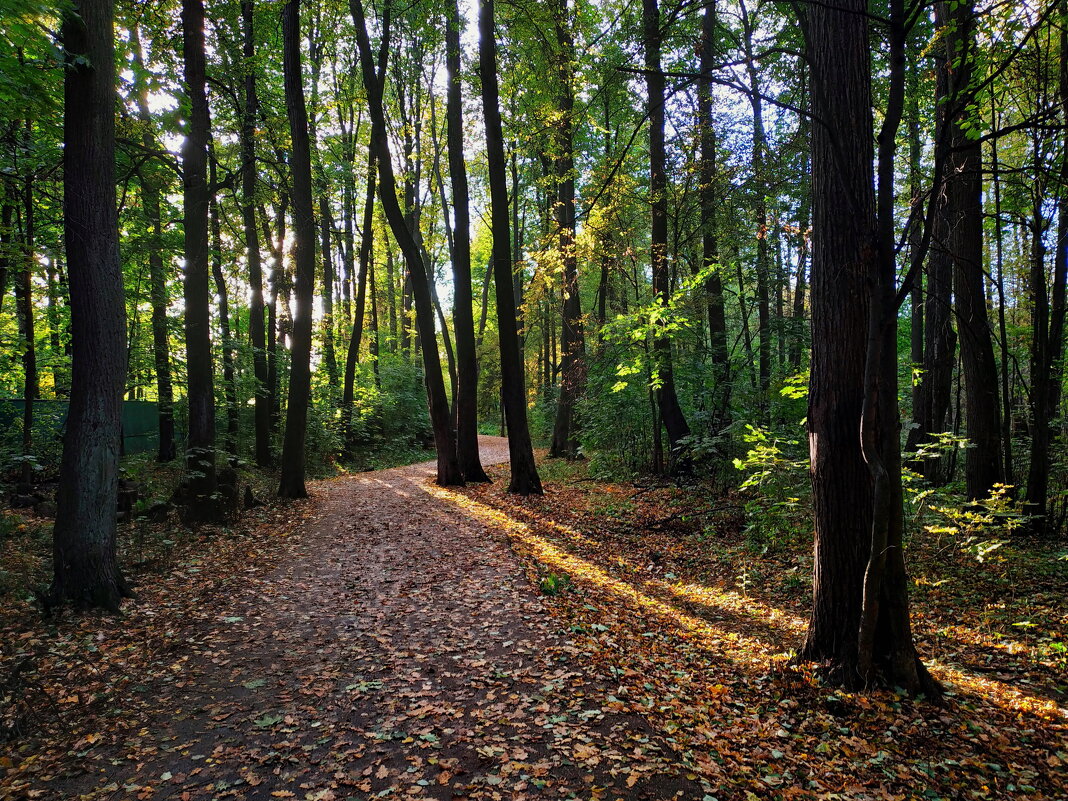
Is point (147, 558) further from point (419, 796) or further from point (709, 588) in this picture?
point (709, 588)

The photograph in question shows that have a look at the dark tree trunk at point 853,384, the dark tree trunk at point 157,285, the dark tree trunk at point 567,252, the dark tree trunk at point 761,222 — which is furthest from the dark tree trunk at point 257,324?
the dark tree trunk at point 853,384

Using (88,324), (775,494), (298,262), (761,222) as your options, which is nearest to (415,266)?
(298,262)

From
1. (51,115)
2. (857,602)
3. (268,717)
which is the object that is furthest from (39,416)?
(857,602)

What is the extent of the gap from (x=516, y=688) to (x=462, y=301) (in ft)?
34.6

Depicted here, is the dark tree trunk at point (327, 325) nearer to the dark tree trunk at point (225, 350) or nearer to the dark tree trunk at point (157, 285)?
the dark tree trunk at point (225, 350)

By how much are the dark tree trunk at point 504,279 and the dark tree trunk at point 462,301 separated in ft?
3.68

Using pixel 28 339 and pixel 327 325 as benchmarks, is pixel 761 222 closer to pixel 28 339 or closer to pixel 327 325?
pixel 28 339

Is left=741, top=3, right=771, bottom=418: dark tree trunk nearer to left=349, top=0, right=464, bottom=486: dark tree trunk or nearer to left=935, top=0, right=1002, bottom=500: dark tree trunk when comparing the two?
left=935, top=0, right=1002, bottom=500: dark tree trunk

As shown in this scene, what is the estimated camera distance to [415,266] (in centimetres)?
1280

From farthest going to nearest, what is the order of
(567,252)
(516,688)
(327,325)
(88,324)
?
(327,325)
(567,252)
(88,324)
(516,688)

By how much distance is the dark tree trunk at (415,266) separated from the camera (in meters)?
12.6

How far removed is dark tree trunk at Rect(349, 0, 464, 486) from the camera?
41.2 feet

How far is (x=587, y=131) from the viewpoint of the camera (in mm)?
17500

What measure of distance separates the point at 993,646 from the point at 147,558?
9240 millimetres
